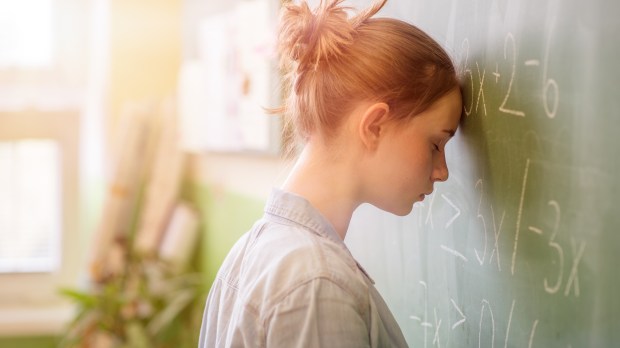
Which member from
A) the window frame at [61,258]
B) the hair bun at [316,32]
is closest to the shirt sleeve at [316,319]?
the hair bun at [316,32]

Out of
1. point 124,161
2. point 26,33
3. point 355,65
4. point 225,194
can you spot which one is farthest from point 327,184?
point 26,33

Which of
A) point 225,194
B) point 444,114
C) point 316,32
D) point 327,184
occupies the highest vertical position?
point 316,32

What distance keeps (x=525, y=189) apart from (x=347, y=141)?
245mm

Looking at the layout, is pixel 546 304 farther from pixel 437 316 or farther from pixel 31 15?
pixel 31 15

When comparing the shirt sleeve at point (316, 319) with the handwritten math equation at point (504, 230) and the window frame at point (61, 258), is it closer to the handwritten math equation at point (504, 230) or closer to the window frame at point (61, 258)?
the handwritten math equation at point (504, 230)

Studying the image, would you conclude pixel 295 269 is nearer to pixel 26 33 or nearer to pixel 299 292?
pixel 299 292

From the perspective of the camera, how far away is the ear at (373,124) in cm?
115

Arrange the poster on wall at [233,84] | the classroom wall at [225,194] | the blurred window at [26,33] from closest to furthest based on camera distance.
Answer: the poster on wall at [233,84], the classroom wall at [225,194], the blurred window at [26,33]

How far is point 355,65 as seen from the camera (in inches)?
46.4

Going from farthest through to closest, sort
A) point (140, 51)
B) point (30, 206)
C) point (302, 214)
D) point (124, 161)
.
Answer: point (30, 206), point (140, 51), point (124, 161), point (302, 214)

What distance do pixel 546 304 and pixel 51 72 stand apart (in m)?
3.42

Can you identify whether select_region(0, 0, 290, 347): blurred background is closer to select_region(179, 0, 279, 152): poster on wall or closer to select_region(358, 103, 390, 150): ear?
select_region(179, 0, 279, 152): poster on wall

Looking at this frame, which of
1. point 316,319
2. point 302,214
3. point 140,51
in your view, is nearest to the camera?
point 316,319

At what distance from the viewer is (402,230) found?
1.55 metres
